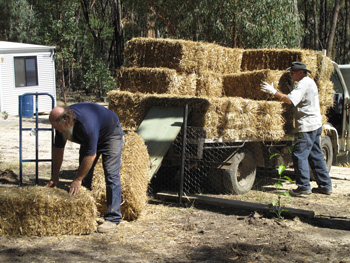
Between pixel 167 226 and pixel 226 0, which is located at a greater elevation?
pixel 226 0

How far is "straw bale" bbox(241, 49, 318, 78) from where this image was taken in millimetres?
8406

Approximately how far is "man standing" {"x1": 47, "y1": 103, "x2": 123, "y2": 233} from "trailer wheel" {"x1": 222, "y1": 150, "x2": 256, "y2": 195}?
235cm

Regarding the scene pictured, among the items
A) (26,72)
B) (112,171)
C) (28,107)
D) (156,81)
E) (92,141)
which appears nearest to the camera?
(92,141)

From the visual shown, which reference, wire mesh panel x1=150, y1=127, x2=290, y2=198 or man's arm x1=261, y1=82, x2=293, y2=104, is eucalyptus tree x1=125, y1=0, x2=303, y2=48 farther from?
wire mesh panel x1=150, y1=127, x2=290, y2=198

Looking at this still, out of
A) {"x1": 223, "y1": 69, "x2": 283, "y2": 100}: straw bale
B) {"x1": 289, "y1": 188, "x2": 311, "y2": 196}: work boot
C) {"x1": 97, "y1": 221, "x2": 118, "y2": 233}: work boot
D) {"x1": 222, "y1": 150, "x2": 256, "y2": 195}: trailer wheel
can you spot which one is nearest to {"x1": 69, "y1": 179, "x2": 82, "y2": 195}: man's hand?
{"x1": 97, "y1": 221, "x2": 118, "y2": 233}: work boot

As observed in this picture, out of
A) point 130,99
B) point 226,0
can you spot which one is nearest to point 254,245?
point 130,99

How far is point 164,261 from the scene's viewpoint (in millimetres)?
4438

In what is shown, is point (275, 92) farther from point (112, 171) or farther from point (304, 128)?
point (112, 171)

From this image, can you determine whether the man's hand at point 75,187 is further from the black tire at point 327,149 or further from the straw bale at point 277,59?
the black tire at point 327,149

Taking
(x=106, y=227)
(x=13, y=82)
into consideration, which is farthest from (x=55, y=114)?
(x=13, y=82)

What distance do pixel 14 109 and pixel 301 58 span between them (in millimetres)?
17322

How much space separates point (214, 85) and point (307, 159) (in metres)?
2.28

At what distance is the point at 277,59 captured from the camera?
29.4 feet

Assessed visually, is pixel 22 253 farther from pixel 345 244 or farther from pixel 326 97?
pixel 326 97
